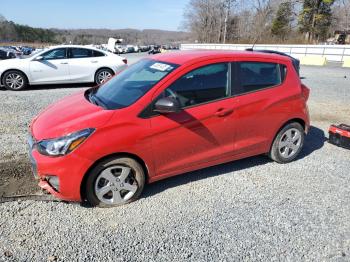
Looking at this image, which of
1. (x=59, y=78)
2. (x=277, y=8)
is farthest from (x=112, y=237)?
(x=277, y=8)

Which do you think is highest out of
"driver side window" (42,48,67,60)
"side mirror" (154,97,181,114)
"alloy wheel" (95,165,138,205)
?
"driver side window" (42,48,67,60)

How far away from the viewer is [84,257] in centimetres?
282

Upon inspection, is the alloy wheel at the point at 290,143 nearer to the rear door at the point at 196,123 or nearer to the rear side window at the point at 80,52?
the rear door at the point at 196,123

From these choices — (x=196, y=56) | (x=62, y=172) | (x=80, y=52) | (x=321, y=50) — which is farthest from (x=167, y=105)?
(x=321, y=50)

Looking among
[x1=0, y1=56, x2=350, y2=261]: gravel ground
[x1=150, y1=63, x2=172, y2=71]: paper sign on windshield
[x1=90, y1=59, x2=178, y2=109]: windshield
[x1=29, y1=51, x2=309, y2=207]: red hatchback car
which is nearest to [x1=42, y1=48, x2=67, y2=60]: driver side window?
[x1=0, y1=56, x2=350, y2=261]: gravel ground

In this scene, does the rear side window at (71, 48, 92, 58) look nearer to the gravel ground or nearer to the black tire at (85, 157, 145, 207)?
the gravel ground

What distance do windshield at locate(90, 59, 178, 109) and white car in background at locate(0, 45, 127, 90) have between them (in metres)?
6.64

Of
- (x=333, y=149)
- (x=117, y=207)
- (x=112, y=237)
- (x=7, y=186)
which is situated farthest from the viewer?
(x=333, y=149)

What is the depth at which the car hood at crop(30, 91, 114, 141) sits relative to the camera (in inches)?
130

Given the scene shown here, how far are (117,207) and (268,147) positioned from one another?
235 centimetres

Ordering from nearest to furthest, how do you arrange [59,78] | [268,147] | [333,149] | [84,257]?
[84,257], [268,147], [333,149], [59,78]

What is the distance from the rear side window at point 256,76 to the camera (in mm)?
4078

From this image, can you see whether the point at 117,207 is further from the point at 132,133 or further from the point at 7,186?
the point at 7,186

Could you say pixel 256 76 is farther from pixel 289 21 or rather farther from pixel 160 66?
pixel 289 21
